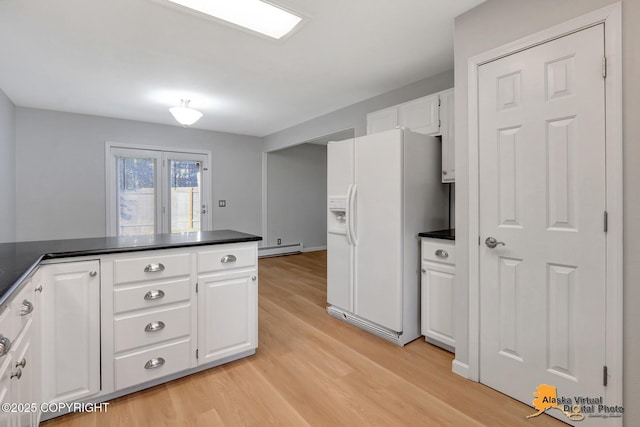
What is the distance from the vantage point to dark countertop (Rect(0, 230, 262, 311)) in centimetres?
122

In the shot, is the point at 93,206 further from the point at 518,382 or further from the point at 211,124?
the point at 518,382

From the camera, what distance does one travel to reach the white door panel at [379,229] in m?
2.57

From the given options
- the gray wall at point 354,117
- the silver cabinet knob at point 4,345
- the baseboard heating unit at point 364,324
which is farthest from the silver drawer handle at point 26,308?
the gray wall at point 354,117

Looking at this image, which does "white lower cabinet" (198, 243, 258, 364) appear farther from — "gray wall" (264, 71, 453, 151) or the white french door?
the white french door

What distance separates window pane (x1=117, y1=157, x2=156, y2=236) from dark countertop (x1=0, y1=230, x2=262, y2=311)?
3313 millimetres

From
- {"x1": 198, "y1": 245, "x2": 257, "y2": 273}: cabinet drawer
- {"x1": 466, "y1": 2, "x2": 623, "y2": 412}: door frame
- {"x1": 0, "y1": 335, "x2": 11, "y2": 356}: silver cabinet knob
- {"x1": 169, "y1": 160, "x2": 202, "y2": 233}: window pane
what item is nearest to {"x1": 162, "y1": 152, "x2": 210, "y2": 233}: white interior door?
{"x1": 169, "y1": 160, "x2": 202, "y2": 233}: window pane

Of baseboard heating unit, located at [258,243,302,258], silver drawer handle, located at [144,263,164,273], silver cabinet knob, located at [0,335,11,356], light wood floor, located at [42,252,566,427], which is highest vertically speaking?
silver drawer handle, located at [144,263,164,273]

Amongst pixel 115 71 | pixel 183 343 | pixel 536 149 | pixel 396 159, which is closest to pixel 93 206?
pixel 115 71

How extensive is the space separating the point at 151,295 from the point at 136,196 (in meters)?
3.86

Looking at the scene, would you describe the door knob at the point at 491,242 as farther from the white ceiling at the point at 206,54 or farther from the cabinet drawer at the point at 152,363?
the cabinet drawer at the point at 152,363

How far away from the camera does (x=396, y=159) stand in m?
2.54

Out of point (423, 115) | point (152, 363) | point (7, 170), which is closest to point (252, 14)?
point (423, 115)

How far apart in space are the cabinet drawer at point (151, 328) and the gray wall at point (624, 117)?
188 cm

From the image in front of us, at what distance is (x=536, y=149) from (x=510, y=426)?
4.95ft
